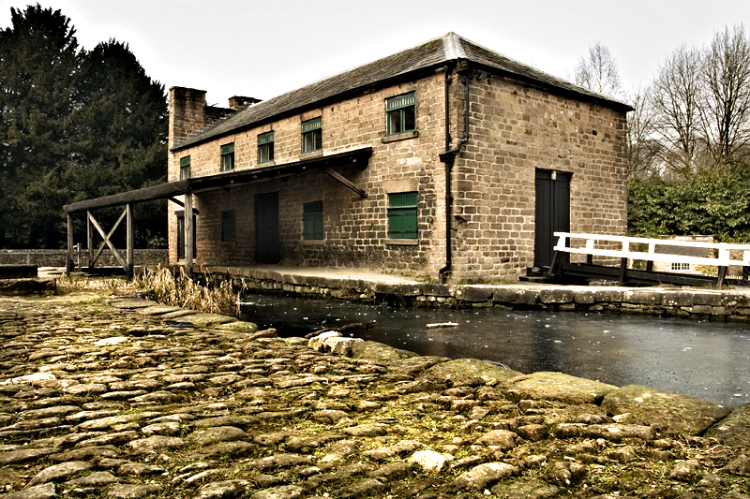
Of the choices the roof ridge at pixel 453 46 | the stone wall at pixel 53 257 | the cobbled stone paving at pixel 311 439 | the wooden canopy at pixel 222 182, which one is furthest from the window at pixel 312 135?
the cobbled stone paving at pixel 311 439

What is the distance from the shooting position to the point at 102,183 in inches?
1168


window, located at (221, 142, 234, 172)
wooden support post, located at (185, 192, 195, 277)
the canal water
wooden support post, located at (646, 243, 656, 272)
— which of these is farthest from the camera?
window, located at (221, 142, 234, 172)

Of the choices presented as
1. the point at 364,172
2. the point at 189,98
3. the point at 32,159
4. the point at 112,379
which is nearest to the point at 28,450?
the point at 112,379

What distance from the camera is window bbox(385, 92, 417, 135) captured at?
545 inches

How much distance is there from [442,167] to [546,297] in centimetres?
399

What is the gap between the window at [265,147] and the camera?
19.0 meters

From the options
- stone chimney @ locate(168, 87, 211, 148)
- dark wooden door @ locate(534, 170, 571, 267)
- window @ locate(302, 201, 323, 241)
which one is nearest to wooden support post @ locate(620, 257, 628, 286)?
dark wooden door @ locate(534, 170, 571, 267)

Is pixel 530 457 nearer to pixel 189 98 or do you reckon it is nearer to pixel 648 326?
pixel 648 326

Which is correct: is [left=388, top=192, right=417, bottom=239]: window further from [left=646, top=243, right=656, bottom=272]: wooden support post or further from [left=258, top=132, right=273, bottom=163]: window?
[left=258, top=132, right=273, bottom=163]: window

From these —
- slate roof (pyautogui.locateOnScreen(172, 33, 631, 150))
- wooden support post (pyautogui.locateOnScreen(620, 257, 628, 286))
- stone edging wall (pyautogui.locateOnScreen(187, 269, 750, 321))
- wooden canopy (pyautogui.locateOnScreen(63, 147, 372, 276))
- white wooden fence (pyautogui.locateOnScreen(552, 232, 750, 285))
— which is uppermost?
slate roof (pyautogui.locateOnScreen(172, 33, 631, 150))

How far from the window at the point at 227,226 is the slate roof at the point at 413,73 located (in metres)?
3.18

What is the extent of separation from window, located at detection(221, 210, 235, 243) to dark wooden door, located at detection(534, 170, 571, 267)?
11287 mm

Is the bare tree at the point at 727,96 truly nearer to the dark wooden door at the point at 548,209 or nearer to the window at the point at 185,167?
the dark wooden door at the point at 548,209

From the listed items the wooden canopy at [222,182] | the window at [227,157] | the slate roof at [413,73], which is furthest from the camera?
the window at [227,157]
